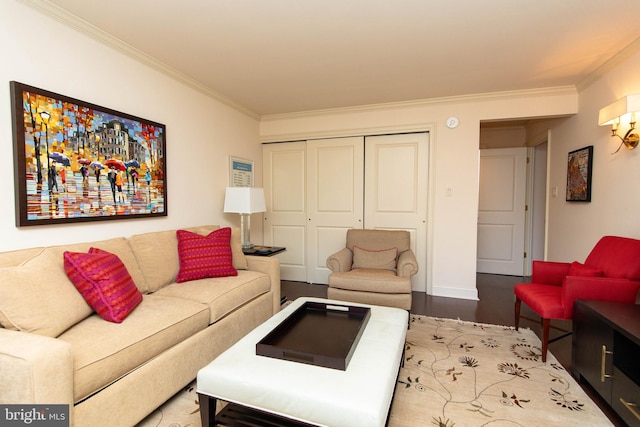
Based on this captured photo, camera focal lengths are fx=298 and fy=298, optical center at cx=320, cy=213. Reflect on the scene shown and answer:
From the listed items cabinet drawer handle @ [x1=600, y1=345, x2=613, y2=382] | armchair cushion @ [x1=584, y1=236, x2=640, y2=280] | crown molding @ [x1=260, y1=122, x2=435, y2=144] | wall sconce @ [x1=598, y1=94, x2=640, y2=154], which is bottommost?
cabinet drawer handle @ [x1=600, y1=345, x2=613, y2=382]

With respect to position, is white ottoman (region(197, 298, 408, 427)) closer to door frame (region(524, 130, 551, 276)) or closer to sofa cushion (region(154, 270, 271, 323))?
sofa cushion (region(154, 270, 271, 323))

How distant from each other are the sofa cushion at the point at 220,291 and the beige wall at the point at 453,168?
2.22m

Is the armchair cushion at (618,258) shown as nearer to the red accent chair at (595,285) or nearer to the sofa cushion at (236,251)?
the red accent chair at (595,285)

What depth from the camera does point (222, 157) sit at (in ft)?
11.3

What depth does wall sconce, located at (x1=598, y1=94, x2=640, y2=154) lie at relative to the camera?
2078 millimetres

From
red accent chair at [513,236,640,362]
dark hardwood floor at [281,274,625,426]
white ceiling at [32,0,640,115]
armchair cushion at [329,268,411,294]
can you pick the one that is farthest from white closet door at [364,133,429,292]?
red accent chair at [513,236,640,362]

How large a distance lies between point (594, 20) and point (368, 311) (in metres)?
2.40

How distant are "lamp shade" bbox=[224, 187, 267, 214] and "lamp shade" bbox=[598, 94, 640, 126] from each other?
3106 millimetres

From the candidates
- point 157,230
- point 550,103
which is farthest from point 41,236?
point 550,103

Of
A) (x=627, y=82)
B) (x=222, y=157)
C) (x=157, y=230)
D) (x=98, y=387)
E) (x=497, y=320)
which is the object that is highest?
(x=627, y=82)

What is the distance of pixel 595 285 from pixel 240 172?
3.49 meters

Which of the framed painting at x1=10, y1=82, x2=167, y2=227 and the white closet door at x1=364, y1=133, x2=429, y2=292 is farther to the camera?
the white closet door at x1=364, y1=133, x2=429, y2=292

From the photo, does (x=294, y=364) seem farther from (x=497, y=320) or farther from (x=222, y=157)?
(x=222, y=157)

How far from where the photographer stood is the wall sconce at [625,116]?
208 cm
